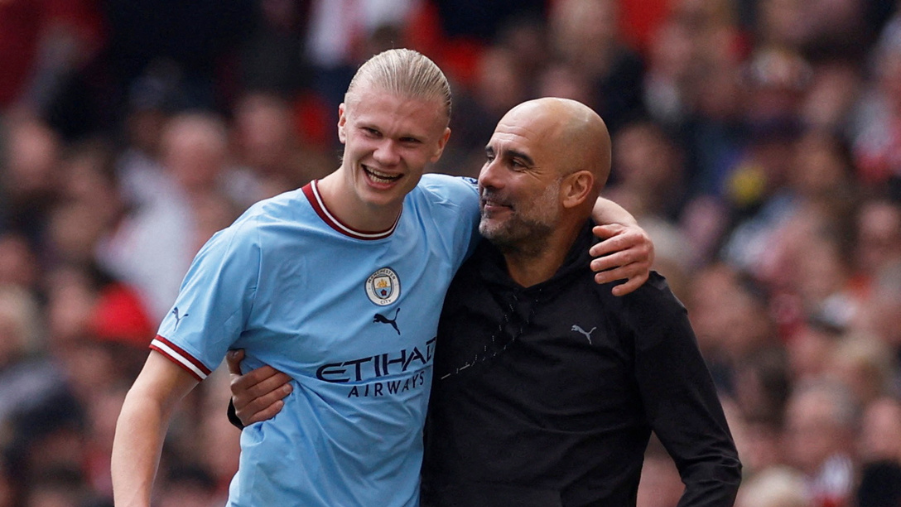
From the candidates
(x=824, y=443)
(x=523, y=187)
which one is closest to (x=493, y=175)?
(x=523, y=187)

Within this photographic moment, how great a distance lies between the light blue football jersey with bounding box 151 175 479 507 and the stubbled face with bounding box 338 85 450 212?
0.14 m

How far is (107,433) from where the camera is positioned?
756cm

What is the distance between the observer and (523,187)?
4.00m

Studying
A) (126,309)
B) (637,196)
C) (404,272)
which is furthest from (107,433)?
(404,272)

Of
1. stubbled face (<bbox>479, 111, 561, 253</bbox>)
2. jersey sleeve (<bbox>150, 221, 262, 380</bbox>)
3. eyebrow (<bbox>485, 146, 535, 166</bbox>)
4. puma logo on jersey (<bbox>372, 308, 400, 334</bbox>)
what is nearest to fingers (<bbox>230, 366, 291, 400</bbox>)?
jersey sleeve (<bbox>150, 221, 262, 380</bbox>)

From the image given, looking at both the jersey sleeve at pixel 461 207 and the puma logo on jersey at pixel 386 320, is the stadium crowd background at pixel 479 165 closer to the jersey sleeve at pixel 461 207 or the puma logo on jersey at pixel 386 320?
the jersey sleeve at pixel 461 207

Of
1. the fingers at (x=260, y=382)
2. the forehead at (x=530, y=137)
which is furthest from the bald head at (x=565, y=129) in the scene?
the fingers at (x=260, y=382)

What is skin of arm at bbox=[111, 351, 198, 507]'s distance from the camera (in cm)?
352

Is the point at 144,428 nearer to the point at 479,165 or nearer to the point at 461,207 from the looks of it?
the point at 461,207

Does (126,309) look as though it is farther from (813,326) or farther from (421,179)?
(421,179)

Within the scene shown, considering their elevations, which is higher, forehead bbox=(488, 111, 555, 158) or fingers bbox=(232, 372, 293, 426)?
forehead bbox=(488, 111, 555, 158)

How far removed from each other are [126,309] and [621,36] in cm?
342

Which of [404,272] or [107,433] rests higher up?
[404,272]

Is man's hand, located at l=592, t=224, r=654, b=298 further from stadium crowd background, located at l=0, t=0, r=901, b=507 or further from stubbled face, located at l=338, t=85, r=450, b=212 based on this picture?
stadium crowd background, located at l=0, t=0, r=901, b=507
